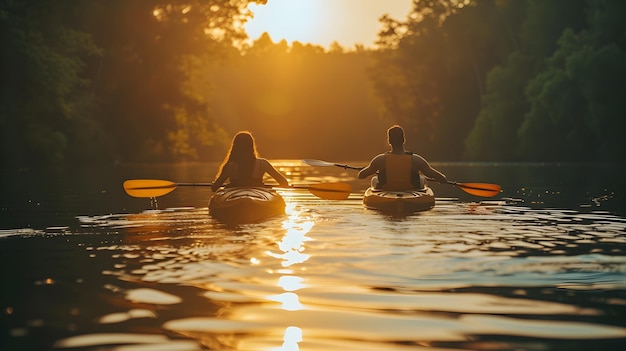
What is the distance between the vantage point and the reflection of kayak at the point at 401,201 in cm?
1429

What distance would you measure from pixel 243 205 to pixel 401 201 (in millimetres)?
2484

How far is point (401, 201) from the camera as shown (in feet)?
46.9

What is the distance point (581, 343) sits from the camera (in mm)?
5430

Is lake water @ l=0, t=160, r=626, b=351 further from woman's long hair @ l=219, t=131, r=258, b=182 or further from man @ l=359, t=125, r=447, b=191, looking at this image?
man @ l=359, t=125, r=447, b=191

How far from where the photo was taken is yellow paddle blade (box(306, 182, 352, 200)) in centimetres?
1587

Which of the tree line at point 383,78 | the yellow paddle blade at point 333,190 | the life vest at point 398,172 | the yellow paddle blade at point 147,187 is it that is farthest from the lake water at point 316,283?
the tree line at point 383,78

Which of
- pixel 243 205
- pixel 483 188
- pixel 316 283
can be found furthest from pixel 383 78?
pixel 316 283

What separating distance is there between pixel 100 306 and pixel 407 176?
29.0ft

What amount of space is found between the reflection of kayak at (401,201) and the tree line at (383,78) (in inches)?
898

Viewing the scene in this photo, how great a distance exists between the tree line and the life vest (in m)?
22.6

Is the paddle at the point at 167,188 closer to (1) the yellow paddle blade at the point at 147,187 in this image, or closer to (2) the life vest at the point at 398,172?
(1) the yellow paddle blade at the point at 147,187

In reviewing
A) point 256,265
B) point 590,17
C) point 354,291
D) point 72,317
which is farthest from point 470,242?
point 590,17

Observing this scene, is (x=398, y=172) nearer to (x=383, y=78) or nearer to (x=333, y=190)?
(x=333, y=190)

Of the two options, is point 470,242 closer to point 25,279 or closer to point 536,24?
point 25,279
